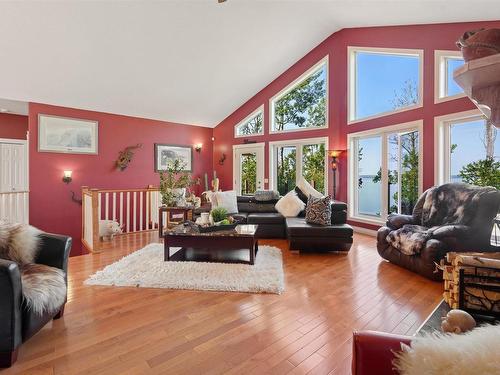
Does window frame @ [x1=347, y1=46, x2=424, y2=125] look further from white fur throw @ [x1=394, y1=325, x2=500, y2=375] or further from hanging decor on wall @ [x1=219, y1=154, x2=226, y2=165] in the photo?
white fur throw @ [x1=394, y1=325, x2=500, y2=375]

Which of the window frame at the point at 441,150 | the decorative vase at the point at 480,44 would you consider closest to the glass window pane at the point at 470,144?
the window frame at the point at 441,150

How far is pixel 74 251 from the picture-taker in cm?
582

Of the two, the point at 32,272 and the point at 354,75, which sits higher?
the point at 354,75

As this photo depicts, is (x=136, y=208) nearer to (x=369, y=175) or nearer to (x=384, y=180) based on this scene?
(x=369, y=175)

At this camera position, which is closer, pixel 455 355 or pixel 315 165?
pixel 455 355

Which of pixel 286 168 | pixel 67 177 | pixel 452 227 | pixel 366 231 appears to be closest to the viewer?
pixel 452 227

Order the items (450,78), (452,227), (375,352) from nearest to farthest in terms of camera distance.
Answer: (375,352), (452,227), (450,78)

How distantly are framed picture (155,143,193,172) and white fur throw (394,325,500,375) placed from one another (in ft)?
23.2

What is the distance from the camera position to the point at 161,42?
472 centimetres

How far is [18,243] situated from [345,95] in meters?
5.96

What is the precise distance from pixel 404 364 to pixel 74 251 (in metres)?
6.67

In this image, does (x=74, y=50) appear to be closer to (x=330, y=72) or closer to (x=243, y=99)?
(x=243, y=99)

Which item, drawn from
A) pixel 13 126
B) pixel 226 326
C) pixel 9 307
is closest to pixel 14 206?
pixel 13 126

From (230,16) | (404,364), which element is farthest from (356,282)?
(230,16)
